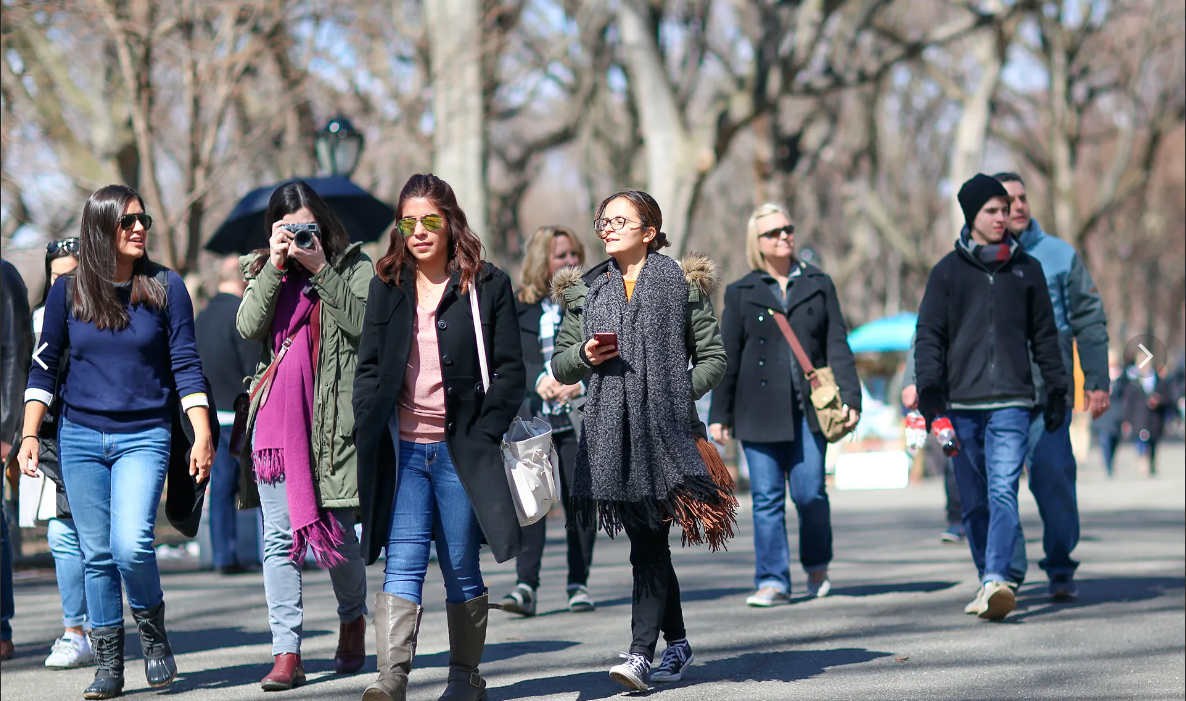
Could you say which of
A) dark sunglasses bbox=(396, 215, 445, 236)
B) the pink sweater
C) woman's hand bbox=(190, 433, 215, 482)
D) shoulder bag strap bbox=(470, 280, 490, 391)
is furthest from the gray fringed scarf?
woman's hand bbox=(190, 433, 215, 482)

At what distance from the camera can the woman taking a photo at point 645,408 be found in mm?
Result: 5828

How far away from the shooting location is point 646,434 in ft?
19.2

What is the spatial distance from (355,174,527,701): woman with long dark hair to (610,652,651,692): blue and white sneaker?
484 mm

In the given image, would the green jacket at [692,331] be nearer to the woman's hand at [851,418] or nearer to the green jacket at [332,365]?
the green jacket at [332,365]

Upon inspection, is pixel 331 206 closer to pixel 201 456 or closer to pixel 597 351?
pixel 201 456

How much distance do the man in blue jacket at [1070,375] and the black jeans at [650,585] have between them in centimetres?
295

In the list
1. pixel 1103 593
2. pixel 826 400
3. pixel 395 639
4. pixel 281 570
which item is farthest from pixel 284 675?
pixel 1103 593

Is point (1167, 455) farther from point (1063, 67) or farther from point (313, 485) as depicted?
point (313, 485)

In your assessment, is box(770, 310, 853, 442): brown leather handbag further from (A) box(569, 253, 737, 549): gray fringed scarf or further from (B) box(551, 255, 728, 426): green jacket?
(A) box(569, 253, 737, 549): gray fringed scarf

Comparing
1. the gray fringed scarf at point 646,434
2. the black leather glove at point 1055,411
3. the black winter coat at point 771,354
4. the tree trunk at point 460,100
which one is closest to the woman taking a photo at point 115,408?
the gray fringed scarf at point 646,434

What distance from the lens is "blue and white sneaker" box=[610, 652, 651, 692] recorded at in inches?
222

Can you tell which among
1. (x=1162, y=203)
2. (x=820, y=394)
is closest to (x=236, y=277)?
(x=820, y=394)

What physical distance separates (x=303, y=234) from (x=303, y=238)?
2 centimetres

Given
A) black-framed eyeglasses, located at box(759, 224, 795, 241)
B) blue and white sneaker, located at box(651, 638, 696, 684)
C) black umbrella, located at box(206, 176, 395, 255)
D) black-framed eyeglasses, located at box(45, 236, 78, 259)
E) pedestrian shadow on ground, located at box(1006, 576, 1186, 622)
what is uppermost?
black umbrella, located at box(206, 176, 395, 255)
